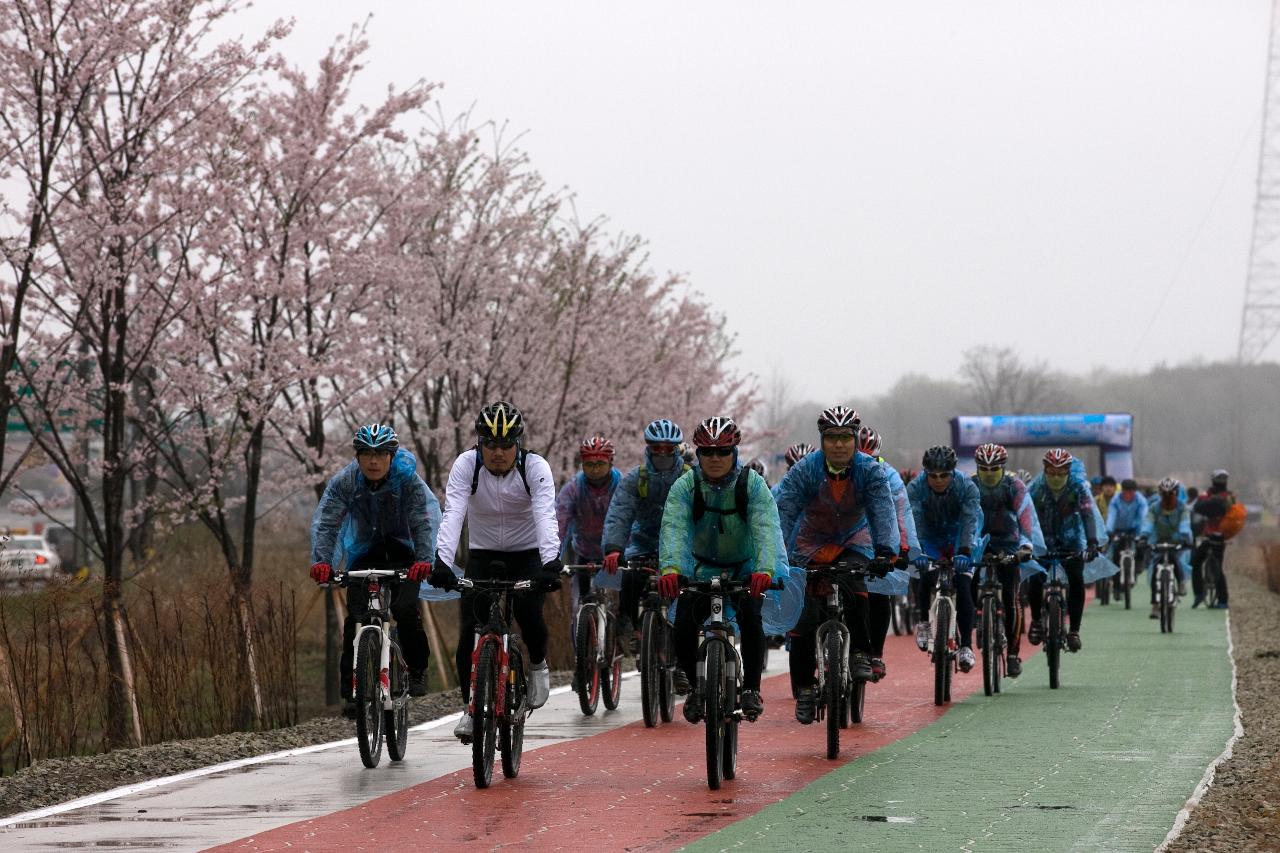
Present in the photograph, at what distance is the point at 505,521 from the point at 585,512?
402 cm

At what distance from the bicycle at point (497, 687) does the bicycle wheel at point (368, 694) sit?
64 cm

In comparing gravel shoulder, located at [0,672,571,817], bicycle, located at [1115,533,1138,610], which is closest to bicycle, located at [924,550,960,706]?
gravel shoulder, located at [0,672,571,817]

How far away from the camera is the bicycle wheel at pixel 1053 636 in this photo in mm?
15562

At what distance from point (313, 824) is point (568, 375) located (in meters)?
18.0

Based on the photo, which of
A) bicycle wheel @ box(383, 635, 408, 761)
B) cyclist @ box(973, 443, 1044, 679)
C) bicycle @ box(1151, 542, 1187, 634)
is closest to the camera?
bicycle wheel @ box(383, 635, 408, 761)

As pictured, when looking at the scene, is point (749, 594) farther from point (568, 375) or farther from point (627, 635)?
point (568, 375)

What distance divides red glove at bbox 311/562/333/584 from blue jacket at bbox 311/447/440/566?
1.49 ft

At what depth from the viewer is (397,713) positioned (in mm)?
11047

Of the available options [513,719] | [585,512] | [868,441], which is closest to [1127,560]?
[868,441]

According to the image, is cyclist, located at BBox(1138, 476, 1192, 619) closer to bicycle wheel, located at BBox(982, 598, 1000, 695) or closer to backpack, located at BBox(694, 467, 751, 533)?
bicycle wheel, located at BBox(982, 598, 1000, 695)

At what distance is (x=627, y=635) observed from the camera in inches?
599

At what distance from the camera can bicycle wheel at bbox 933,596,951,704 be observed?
14031mm

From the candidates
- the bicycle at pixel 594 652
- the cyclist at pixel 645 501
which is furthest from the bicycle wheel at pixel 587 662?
the cyclist at pixel 645 501

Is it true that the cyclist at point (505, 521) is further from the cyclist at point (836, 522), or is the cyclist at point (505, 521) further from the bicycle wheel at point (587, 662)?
the bicycle wheel at point (587, 662)
